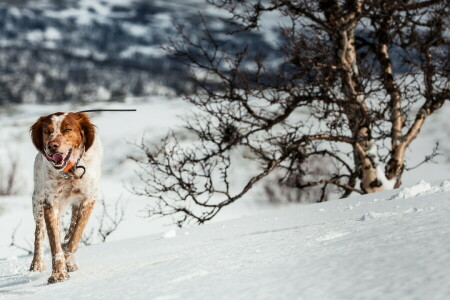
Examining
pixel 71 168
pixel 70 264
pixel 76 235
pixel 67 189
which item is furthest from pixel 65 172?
pixel 70 264

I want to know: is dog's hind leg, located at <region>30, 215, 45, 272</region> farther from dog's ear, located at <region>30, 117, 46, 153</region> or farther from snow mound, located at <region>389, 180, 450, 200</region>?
snow mound, located at <region>389, 180, 450, 200</region>

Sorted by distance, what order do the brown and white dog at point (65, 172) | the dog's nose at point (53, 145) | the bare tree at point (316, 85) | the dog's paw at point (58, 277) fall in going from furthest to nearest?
the bare tree at point (316, 85)
the brown and white dog at point (65, 172)
the dog's nose at point (53, 145)
the dog's paw at point (58, 277)

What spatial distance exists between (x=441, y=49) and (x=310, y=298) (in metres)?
8.70

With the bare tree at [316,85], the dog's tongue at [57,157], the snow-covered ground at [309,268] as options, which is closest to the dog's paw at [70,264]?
the snow-covered ground at [309,268]

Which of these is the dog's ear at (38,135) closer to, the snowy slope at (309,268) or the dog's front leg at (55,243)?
the dog's front leg at (55,243)

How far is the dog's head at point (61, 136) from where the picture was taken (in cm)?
390

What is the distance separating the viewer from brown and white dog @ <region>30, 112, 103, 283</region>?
3951mm

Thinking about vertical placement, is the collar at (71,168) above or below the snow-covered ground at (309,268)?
above

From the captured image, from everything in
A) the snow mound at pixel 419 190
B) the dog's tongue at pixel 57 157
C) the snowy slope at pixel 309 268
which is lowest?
the snowy slope at pixel 309 268

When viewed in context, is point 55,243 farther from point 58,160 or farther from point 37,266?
point 37,266

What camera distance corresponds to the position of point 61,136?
3.99 m

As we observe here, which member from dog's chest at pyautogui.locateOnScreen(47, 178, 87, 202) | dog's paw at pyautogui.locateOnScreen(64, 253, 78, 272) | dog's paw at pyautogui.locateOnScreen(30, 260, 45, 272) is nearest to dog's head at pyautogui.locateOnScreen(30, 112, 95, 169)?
dog's chest at pyautogui.locateOnScreen(47, 178, 87, 202)

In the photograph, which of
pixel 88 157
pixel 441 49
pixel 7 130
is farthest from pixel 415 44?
pixel 7 130

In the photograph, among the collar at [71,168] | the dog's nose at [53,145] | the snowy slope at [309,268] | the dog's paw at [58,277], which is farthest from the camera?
the collar at [71,168]
